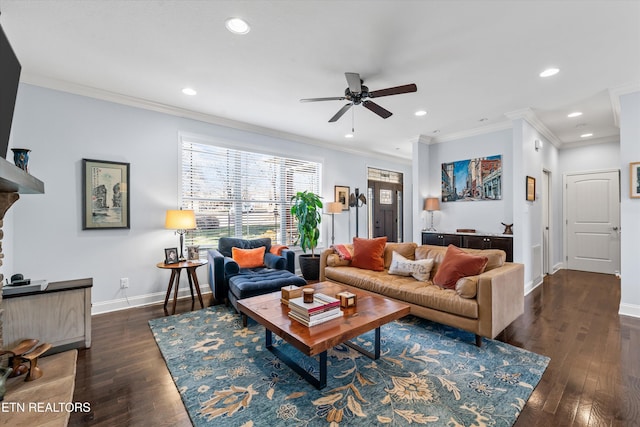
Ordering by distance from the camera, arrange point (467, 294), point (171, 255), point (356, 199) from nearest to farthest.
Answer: point (467, 294) < point (171, 255) < point (356, 199)

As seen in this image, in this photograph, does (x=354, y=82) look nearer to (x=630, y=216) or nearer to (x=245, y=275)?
(x=245, y=275)

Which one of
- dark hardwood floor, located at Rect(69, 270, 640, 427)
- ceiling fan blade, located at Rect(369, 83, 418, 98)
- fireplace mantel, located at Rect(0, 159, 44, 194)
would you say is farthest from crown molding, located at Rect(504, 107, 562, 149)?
fireplace mantel, located at Rect(0, 159, 44, 194)

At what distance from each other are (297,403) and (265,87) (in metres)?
3.12

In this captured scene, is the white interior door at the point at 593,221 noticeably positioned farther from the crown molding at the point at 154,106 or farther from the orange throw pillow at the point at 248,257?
the orange throw pillow at the point at 248,257

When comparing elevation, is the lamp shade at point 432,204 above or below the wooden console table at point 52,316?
above

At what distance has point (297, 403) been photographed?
1749 mm

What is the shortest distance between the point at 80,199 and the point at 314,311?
317 centimetres

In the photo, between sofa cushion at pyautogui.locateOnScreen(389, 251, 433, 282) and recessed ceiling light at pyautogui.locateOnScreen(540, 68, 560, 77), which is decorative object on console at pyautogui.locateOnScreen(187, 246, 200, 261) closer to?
sofa cushion at pyautogui.locateOnScreen(389, 251, 433, 282)

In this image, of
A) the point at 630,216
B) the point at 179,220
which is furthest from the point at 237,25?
the point at 630,216

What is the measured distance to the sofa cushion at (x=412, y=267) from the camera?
3188 millimetres

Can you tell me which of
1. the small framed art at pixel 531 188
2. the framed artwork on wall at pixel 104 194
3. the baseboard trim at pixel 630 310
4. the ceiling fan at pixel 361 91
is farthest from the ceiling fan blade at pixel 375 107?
the baseboard trim at pixel 630 310

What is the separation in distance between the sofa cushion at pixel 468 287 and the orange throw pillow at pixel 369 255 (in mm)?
1220

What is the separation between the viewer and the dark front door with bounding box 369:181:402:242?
273 inches

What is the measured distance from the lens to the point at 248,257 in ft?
13.0
